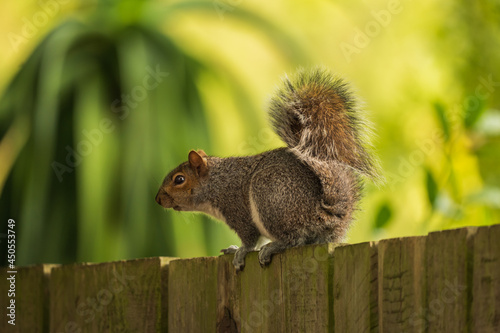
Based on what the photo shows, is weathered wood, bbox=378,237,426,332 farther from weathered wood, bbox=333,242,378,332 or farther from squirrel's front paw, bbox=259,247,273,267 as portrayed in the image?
squirrel's front paw, bbox=259,247,273,267

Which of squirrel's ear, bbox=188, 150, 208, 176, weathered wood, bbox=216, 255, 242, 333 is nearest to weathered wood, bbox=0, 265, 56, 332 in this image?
squirrel's ear, bbox=188, 150, 208, 176

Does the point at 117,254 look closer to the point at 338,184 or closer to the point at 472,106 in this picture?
the point at 338,184

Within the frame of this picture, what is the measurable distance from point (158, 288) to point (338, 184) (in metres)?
0.52

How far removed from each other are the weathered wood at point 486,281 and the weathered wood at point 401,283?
101mm

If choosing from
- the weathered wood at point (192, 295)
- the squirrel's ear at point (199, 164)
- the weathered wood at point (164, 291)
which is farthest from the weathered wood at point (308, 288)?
the squirrel's ear at point (199, 164)

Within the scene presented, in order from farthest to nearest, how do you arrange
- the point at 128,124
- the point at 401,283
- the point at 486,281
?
the point at 128,124, the point at 401,283, the point at 486,281

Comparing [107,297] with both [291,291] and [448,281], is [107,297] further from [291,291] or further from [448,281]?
[448,281]

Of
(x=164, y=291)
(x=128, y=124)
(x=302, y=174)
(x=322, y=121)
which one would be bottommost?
(x=164, y=291)

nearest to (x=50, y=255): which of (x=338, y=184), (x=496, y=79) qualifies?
(x=338, y=184)

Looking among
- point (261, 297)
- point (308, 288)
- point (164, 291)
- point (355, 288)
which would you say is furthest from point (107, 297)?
point (355, 288)

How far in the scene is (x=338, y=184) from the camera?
1517 millimetres

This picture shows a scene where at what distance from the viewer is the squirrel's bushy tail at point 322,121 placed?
62.0 inches

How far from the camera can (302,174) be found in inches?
61.6

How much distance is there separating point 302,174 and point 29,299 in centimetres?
93
